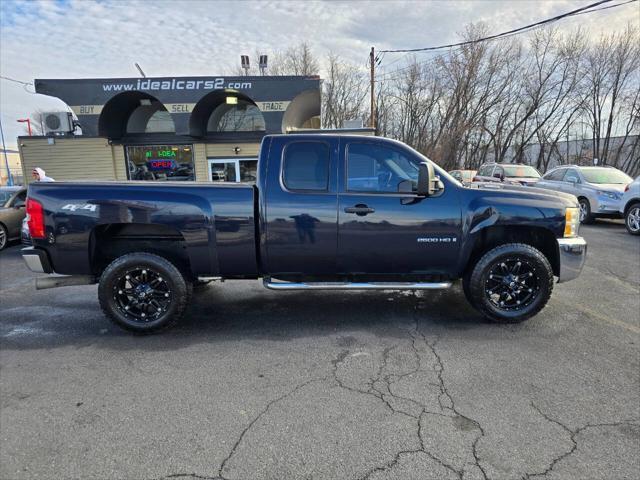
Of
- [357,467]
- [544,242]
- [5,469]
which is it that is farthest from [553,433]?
[5,469]

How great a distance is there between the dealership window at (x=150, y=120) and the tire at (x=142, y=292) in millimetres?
13799

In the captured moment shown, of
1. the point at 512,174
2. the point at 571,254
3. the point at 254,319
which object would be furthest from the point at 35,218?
the point at 512,174

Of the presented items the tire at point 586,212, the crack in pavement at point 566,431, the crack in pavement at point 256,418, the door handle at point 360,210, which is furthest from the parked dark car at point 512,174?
the crack in pavement at point 256,418

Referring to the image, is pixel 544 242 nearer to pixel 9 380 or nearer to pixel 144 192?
pixel 144 192

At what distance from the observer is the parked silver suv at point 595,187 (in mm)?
10859

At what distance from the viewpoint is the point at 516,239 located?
4402 millimetres

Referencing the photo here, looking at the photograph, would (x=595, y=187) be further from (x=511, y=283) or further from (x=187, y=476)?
(x=187, y=476)

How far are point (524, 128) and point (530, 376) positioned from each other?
1492 inches

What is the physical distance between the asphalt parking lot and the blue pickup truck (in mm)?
533

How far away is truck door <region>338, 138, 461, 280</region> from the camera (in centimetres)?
402

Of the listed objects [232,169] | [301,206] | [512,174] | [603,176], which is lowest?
[301,206]

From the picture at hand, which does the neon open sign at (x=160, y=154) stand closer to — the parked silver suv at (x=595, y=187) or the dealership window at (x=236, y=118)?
the dealership window at (x=236, y=118)

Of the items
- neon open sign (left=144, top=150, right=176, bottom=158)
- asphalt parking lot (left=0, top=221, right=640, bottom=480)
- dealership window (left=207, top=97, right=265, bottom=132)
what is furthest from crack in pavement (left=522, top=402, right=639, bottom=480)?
neon open sign (left=144, top=150, right=176, bottom=158)

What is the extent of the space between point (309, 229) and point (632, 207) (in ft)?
33.4
